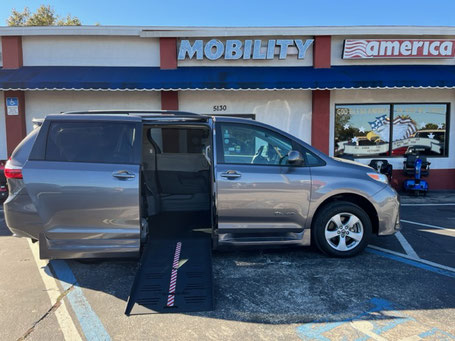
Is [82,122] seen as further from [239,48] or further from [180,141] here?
[239,48]

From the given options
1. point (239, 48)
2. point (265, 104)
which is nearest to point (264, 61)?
point (239, 48)

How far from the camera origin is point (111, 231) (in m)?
3.99

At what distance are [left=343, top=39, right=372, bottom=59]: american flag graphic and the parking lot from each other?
21.7 feet

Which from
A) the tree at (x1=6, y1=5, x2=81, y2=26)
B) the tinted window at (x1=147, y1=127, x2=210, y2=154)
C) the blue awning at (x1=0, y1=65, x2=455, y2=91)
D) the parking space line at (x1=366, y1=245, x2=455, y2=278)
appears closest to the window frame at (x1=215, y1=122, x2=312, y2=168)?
the tinted window at (x1=147, y1=127, x2=210, y2=154)

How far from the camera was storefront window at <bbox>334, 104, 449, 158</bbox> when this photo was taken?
10.6 metres

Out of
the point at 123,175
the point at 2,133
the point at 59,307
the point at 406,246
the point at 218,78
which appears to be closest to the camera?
the point at 59,307

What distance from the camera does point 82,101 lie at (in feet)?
33.1

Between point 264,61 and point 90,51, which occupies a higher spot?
point 90,51

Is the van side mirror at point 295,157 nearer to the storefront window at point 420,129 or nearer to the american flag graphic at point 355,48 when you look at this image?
the american flag graphic at point 355,48

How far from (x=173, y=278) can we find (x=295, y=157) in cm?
201

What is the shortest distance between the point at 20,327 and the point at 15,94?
8.73m

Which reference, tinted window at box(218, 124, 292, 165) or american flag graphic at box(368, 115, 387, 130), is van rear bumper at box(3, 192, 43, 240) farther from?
american flag graphic at box(368, 115, 387, 130)

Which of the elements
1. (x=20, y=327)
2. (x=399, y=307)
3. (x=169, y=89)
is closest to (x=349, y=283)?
(x=399, y=307)

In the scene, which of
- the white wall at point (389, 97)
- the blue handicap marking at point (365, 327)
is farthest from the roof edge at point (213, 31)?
the blue handicap marking at point (365, 327)
